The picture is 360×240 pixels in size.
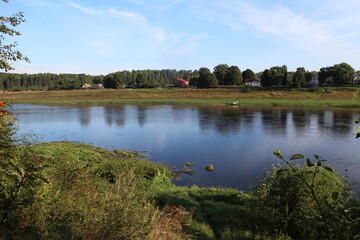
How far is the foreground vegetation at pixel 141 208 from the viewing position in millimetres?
3094

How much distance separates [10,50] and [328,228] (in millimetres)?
7176

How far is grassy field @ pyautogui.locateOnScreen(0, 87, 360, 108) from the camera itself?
65.1 m

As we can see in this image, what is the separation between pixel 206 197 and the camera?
1135 centimetres

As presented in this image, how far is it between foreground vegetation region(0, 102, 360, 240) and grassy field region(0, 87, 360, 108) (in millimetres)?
58751

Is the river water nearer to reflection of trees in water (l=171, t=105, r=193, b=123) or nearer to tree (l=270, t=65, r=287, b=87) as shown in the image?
reflection of trees in water (l=171, t=105, r=193, b=123)

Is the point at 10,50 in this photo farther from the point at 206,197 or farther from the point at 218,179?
the point at 218,179

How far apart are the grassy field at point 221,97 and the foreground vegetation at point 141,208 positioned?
58751 millimetres

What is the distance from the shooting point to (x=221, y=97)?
259 ft

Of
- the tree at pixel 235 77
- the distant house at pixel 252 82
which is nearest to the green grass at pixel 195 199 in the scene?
the tree at pixel 235 77

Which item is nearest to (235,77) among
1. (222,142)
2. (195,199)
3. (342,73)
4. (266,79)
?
(266,79)

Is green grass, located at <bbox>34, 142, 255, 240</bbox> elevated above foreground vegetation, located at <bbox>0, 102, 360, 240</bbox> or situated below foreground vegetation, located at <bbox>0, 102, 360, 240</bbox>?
below

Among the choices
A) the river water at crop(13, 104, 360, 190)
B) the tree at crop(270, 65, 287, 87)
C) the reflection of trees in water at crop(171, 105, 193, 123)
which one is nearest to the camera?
the river water at crop(13, 104, 360, 190)

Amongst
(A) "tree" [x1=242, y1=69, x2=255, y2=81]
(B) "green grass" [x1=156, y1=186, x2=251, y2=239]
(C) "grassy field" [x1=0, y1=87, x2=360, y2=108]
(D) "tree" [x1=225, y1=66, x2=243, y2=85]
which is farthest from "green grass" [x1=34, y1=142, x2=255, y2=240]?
(A) "tree" [x1=242, y1=69, x2=255, y2=81]

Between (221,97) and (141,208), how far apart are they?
74786 mm
